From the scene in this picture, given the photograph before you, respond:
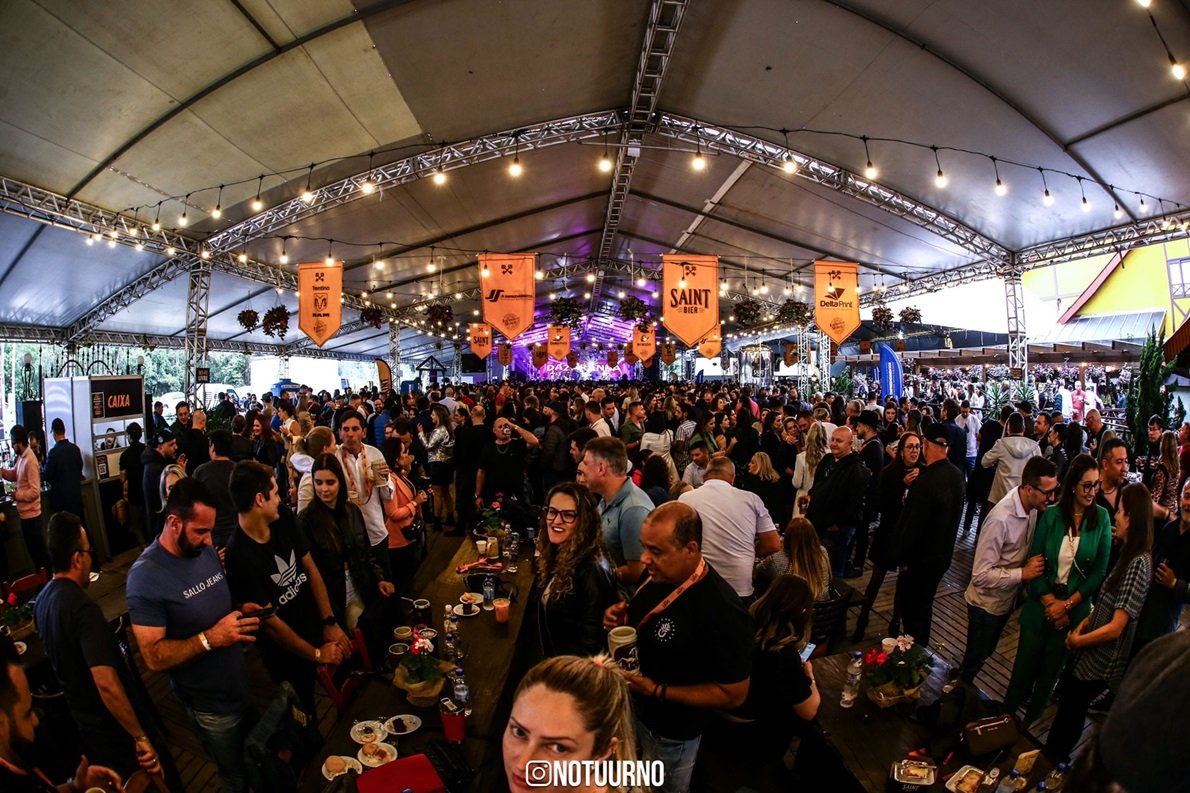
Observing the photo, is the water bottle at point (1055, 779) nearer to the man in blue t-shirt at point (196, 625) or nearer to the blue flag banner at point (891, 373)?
the man in blue t-shirt at point (196, 625)

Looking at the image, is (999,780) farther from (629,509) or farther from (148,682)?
(148,682)

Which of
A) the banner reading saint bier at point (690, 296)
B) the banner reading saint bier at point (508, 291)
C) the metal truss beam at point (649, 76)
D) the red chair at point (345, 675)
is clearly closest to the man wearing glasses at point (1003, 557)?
the red chair at point (345, 675)

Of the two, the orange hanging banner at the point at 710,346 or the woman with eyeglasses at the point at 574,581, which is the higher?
the orange hanging banner at the point at 710,346

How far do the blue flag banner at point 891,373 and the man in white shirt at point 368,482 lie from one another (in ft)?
44.1

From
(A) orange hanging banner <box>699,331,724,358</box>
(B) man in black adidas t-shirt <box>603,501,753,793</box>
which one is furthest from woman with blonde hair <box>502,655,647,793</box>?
(A) orange hanging banner <box>699,331,724,358</box>

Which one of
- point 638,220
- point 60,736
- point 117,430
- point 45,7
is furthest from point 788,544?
point 638,220

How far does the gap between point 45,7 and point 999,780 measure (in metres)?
7.95

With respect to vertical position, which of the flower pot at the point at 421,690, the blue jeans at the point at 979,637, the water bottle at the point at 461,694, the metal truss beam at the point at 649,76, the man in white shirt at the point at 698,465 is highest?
the metal truss beam at the point at 649,76

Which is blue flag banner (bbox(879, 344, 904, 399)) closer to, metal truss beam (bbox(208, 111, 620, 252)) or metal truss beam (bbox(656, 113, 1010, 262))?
metal truss beam (bbox(656, 113, 1010, 262))

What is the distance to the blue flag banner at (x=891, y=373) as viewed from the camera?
45.5ft

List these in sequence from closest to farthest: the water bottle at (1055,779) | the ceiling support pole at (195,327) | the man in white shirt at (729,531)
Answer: the water bottle at (1055,779) → the man in white shirt at (729,531) → the ceiling support pole at (195,327)

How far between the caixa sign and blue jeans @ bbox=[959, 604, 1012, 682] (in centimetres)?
898

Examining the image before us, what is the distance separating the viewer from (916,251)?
520 inches

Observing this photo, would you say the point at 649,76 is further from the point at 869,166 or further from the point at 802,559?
the point at 802,559
